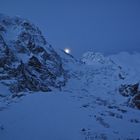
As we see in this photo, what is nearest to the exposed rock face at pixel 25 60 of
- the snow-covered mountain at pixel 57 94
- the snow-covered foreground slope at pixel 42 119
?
the snow-covered mountain at pixel 57 94

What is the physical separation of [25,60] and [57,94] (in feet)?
143

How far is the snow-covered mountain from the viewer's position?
1669cm

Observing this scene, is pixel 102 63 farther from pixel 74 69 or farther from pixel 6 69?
pixel 6 69

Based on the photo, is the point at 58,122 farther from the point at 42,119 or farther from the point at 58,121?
the point at 42,119

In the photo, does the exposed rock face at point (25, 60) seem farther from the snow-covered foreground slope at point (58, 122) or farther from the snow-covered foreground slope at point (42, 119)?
the snow-covered foreground slope at point (58, 122)

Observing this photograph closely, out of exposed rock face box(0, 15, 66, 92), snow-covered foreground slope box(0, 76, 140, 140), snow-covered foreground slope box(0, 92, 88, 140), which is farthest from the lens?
exposed rock face box(0, 15, 66, 92)

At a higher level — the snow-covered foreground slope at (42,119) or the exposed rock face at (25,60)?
the exposed rock face at (25,60)

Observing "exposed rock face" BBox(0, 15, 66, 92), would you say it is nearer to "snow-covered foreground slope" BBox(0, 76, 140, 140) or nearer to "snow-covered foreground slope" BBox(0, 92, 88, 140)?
"snow-covered foreground slope" BBox(0, 92, 88, 140)

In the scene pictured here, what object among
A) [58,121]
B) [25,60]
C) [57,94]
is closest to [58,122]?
[58,121]

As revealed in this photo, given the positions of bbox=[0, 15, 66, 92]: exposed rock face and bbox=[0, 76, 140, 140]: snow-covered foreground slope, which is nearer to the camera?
bbox=[0, 76, 140, 140]: snow-covered foreground slope

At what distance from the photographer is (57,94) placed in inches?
1050

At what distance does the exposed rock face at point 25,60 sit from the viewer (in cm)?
5594

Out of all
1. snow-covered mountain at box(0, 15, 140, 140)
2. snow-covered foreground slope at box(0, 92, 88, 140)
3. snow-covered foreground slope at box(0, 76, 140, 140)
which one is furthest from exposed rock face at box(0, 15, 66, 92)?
snow-covered foreground slope at box(0, 76, 140, 140)

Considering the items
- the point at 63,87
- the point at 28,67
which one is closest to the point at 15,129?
the point at 28,67
